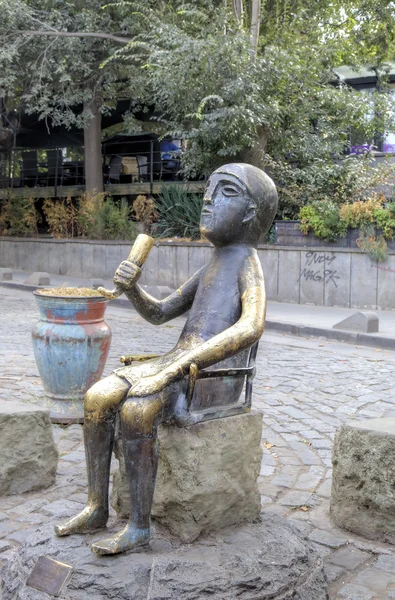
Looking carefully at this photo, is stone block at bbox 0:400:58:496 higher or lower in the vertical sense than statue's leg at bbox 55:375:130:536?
lower

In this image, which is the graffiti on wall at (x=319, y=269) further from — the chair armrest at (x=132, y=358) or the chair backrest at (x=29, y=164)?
the chair backrest at (x=29, y=164)

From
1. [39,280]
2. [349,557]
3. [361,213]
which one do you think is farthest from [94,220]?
[349,557]

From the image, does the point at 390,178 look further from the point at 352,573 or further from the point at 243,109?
the point at 352,573

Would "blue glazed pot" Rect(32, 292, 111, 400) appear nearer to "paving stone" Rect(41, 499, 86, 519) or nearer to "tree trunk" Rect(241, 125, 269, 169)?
"paving stone" Rect(41, 499, 86, 519)

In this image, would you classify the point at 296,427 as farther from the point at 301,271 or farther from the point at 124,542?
the point at 301,271

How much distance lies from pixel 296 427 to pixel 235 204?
300 cm

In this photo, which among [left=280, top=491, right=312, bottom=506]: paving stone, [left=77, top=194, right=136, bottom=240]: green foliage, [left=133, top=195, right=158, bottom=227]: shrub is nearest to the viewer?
[left=280, top=491, right=312, bottom=506]: paving stone

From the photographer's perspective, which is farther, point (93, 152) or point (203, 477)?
point (93, 152)

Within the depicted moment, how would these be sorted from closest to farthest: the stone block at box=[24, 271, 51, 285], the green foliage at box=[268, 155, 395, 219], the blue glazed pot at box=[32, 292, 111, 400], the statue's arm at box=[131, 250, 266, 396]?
1. the statue's arm at box=[131, 250, 266, 396]
2. the blue glazed pot at box=[32, 292, 111, 400]
3. the green foliage at box=[268, 155, 395, 219]
4. the stone block at box=[24, 271, 51, 285]

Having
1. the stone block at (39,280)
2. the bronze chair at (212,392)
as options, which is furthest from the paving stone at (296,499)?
the stone block at (39,280)

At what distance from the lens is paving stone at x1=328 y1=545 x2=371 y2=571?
11.3ft

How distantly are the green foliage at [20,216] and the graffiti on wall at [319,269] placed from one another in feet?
33.9

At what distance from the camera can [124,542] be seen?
2.80m

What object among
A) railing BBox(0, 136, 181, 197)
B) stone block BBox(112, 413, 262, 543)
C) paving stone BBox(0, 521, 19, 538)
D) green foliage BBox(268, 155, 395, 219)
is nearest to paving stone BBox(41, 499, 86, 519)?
paving stone BBox(0, 521, 19, 538)
